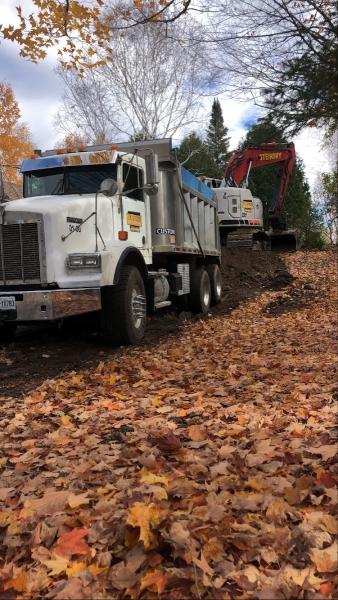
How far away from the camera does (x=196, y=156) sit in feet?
128

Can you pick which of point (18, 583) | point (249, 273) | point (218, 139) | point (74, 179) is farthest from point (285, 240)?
point (218, 139)

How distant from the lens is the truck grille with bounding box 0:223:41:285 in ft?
22.8

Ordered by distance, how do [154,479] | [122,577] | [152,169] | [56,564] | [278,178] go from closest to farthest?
[122,577]
[56,564]
[154,479]
[152,169]
[278,178]

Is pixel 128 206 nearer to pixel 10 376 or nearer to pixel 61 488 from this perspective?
pixel 10 376

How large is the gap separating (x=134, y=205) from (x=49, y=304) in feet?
8.91

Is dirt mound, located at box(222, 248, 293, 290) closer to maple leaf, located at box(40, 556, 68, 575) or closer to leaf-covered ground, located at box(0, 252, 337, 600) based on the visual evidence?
leaf-covered ground, located at box(0, 252, 337, 600)

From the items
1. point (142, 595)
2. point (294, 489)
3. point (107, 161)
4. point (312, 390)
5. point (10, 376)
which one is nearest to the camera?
point (142, 595)

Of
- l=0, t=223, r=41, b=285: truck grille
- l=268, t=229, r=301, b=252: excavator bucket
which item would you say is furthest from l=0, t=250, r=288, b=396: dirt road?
l=268, t=229, r=301, b=252: excavator bucket

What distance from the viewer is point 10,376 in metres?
6.64

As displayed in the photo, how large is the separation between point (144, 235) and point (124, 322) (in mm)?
1970

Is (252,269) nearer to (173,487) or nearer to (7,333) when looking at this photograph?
(7,333)

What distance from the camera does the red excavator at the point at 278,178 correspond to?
752 inches

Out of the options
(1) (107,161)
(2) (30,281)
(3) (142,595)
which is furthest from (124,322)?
(3) (142,595)

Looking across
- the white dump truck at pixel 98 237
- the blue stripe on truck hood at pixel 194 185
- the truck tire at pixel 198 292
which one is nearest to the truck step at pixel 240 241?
the blue stripe on truck hood at pixel 194 185
